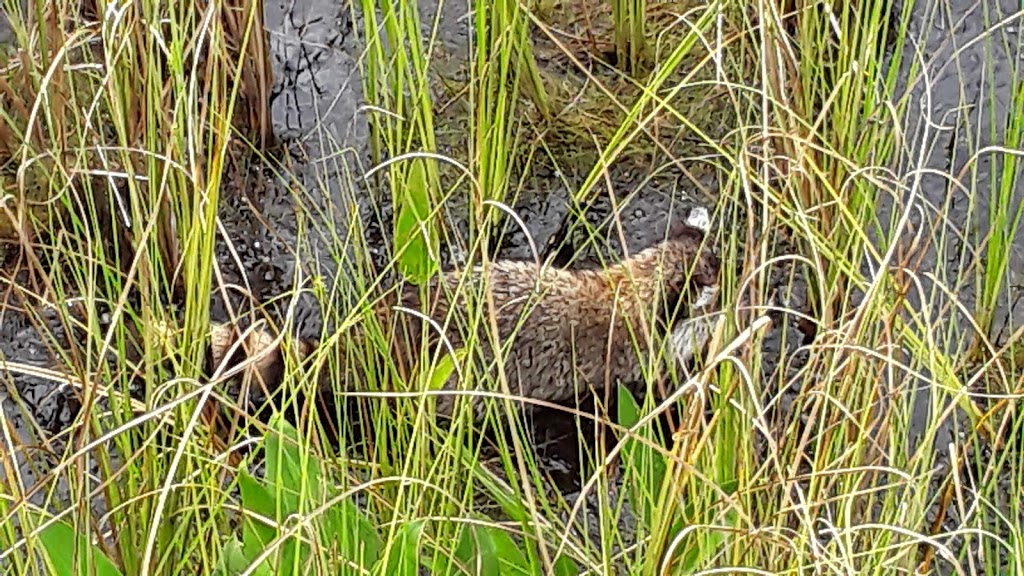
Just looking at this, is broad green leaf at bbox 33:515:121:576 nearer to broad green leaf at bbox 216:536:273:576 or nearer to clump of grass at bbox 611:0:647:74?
broad green leaf at bbox 216:536:273:576

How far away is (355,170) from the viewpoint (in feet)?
9.49

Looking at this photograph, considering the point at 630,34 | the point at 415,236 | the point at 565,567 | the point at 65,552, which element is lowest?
the point at 565,567

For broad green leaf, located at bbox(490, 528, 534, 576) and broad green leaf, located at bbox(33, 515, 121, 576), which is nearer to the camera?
broad green leaf, located at bbox(33, 515, 121, 576)

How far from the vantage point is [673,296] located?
9.78 ft

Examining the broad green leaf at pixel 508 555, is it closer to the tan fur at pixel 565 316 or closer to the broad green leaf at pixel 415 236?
the broad green leaf at pixel 415 236

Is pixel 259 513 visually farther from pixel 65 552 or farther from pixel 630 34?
pixel 630 34

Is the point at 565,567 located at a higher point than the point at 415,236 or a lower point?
lower

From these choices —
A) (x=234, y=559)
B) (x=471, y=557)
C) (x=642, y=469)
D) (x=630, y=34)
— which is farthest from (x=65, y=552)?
(x=630, y=34)

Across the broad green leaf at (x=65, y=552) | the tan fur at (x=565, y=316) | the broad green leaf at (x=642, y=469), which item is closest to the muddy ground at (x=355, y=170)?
the tan fur at (x=565, y=316)

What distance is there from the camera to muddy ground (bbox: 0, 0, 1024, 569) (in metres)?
2.66

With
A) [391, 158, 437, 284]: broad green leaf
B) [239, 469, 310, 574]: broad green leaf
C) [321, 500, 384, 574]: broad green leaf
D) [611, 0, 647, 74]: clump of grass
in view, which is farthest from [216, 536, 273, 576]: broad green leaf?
Result: [611, 0, 647, 74]: clump of grass

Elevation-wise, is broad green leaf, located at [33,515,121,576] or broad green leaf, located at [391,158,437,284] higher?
broad green leaf, located at [391,158,437,284]

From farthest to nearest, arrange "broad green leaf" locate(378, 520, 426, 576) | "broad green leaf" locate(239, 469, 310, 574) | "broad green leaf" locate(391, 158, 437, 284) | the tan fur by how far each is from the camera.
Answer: the tan fur → "broad green leaf" locate(391, 158, 437, 284) → "broad green leaf" locate(239, 469, 310, 574) → "broad green leaf" locate(378, 520, 426, 576)

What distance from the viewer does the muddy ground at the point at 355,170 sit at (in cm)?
266
